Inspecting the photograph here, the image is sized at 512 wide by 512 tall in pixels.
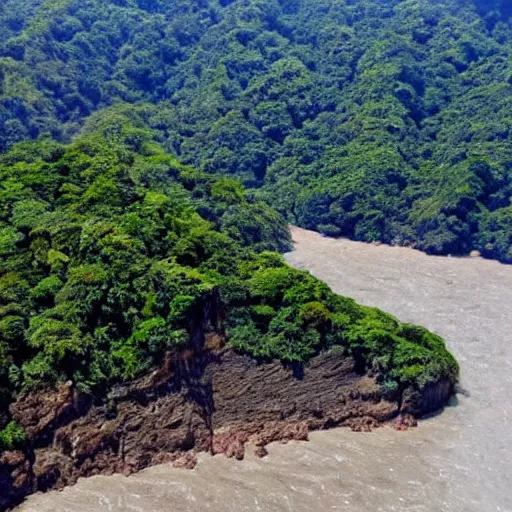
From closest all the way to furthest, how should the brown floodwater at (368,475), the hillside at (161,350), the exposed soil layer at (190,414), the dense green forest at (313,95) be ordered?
the brown floodwater at (368,475) → the exposed soil layer at (190,414) → the hillside at (161,350) → the dense green forest at (313,95)

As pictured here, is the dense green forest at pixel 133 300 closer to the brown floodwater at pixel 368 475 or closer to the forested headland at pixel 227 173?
the forested headland at pixel 227 173

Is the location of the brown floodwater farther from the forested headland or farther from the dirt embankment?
the forested headland

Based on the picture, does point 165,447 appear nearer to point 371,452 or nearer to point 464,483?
point 371,452

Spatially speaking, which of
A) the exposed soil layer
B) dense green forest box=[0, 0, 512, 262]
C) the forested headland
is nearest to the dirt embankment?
the exposed soil layer

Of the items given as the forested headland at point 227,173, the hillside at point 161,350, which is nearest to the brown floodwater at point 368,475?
the hillside at point 161,350

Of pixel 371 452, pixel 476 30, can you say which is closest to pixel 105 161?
pixel 371 452
